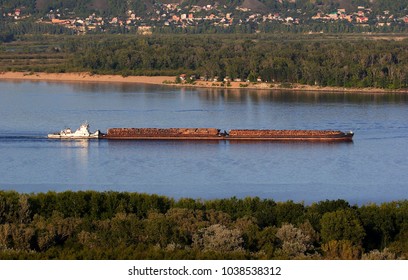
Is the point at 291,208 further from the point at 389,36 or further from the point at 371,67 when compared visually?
the point at 389,36

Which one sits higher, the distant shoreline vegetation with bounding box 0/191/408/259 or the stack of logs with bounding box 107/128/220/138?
the distant shoreline vegetation with bounding box 0/191/408/259

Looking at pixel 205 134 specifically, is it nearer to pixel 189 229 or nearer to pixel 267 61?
pixel 189 229

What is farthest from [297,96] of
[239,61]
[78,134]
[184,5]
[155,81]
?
[184,5]

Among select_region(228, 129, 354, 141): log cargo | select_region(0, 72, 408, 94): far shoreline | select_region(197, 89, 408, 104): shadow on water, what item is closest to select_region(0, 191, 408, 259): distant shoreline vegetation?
select_region(228, 129, 354, 141): log cargo

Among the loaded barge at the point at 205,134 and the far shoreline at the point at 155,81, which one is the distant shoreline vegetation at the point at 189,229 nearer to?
the loaded barge at the point at 205,134

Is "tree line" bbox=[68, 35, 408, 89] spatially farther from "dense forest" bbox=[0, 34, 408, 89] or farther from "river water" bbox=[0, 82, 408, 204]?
"river water" bbox=[0, 82, 408, 204]

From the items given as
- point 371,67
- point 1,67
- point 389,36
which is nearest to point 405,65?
point 371,67

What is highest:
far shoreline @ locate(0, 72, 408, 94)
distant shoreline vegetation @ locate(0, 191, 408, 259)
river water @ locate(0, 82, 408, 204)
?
distant shoreline vegetation @ locate(0, 191, 408, 259)
